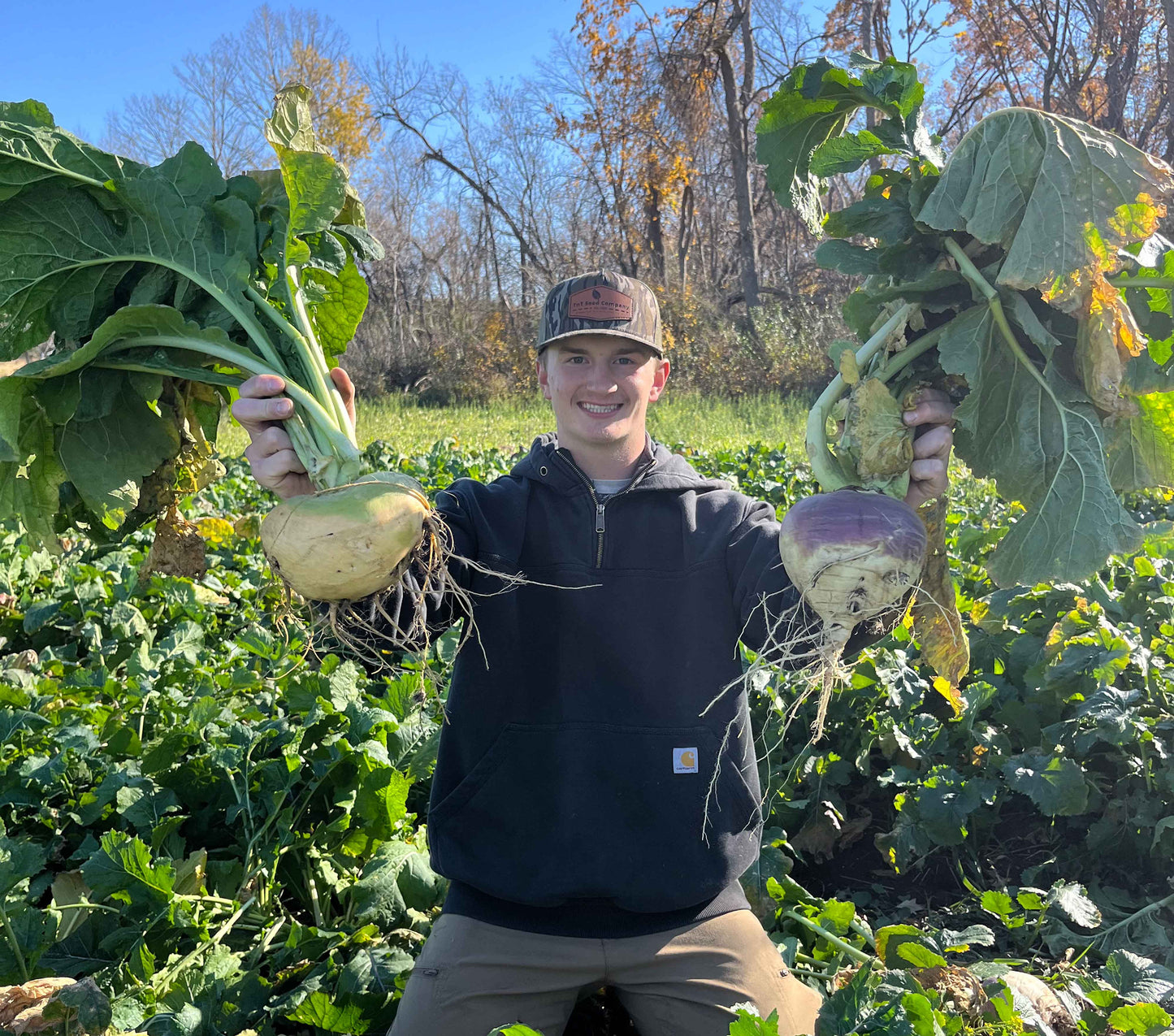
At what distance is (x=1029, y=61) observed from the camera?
73.0 feet

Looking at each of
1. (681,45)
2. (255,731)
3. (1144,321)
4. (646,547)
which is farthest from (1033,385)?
(681,45)

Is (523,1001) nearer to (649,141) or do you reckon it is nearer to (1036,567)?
(1036,567)

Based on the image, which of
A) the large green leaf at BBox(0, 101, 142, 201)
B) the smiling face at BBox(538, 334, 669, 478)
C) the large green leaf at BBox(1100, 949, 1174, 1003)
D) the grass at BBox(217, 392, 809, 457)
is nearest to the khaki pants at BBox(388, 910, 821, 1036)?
the large green leaf at BBox(1100, 949, 1174, 1003)

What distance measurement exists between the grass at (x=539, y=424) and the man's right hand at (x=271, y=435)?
8855 millimetres

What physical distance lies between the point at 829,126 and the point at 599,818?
190cm

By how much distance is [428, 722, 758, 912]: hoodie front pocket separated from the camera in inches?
85.1

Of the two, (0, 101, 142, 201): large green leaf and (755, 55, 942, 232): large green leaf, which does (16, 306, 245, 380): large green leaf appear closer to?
(0, 101, 142, 201): large green leaf

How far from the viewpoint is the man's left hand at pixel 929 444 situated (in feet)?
6.75

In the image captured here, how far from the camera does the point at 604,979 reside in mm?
2162

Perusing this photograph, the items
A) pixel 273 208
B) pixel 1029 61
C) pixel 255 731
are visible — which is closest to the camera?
pixel 273 208

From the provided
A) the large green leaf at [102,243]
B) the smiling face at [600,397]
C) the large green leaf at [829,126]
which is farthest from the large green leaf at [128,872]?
the large green leaf at [829,126]

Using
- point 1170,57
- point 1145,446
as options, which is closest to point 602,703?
point 1145,446

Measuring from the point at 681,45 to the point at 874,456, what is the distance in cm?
2372

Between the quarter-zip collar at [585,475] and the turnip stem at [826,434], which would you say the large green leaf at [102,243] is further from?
the turnip stem at [826,434]
